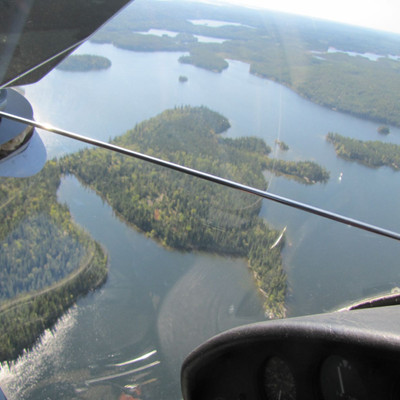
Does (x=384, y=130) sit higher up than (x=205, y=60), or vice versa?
(x=205, y=60)

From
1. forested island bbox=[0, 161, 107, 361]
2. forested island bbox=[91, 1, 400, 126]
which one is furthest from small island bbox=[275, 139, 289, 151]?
forested island bbox=[0, 161, 107, 361]

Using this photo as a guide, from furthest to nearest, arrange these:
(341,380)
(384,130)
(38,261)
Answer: (384,130)
(38,261)
(341,380)

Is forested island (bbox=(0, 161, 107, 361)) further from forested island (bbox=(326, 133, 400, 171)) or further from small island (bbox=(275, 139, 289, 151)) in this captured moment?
small island (bbox=(275, 139, 289, 151))

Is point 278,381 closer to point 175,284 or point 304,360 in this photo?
point 304,360

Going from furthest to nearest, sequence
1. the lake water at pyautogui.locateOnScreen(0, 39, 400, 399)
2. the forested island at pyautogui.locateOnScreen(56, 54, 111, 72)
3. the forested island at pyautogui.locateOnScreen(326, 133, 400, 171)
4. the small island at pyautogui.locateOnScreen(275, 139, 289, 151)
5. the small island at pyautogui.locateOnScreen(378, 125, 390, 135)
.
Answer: the small island at pyautogui.locateOnScreen(275, 139, 289, 151) → the forested island at pyautogui.locateOnScreen(56, 54, 111, 72) → the small island at pyautogui.locateOnScreen(378, 125, 390, 135) → the forested island at pyautogui.locateOnScreen(326, 133, 400, 171) → the lake water at pyautogui.locateOnScreen(0, 39, 400, 399)

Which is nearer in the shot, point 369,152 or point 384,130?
point 369,152

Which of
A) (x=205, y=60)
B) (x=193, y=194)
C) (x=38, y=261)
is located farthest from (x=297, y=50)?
(x=38, y=261)

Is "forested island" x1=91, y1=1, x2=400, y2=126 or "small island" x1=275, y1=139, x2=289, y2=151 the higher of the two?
"forested island" x1=91, y1=1, x2=400, y2=126

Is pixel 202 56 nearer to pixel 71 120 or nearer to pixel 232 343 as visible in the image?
pixel 71 120
